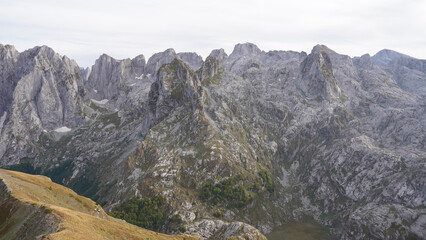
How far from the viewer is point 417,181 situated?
15600 cm

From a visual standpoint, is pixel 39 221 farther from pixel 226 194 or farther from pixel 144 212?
pixel 226 194

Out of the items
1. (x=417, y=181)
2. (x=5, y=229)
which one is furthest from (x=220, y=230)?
(x=417, y=181)

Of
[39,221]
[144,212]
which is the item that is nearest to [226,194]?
[144,212]

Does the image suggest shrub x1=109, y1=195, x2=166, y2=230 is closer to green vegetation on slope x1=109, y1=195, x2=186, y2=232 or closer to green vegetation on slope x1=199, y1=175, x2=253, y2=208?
green vegetation on slope x1=109, y1=195, x2=186, y2=232

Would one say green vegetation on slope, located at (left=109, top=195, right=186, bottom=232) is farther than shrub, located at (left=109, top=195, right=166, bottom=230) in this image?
No

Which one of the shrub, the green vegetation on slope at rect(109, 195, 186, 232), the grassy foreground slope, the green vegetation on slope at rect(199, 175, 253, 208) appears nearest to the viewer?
the grassy foreground slope

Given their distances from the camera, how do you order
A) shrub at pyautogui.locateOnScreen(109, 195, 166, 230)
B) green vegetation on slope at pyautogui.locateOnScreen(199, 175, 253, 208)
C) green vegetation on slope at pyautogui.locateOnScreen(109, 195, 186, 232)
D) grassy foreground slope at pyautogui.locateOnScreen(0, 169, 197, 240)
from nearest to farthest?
grassy foreground slope at pyautogui.locateOnScreen(0, 169, 197, 240) < green vegetation on slope at pyautogui.locateOnScreen(109, 195, 186, 232) < shrub at pyautogui.locateOnScreen(109, 195, 166, 230) < green vegetation on slope at pyautogui.locateOnScreen(199, 175, 253, 208)

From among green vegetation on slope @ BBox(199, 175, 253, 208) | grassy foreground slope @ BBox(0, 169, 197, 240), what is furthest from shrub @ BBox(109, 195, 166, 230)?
grassy foreground slope @ BBox(0, 169, 197, 240)

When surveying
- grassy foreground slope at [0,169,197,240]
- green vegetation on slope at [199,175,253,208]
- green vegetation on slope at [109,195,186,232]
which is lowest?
green vegetation on slope at [109,195,186,232]

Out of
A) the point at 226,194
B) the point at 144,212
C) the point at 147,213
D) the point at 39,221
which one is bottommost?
the point at 147,213

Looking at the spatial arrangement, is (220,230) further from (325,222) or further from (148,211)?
(325,222)

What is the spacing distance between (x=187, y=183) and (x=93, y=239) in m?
142

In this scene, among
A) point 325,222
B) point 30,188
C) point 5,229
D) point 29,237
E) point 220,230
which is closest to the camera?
point 29,237

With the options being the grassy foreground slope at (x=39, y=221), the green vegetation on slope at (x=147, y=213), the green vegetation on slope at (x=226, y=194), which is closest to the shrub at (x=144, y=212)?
the green vegetation on slope at (x=147, y=213)
